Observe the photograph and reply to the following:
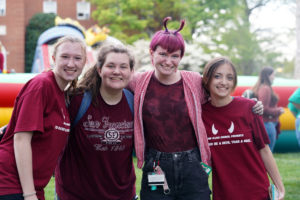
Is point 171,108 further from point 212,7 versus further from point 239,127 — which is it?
point 212,7

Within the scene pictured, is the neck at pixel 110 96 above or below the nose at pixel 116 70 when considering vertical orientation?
below

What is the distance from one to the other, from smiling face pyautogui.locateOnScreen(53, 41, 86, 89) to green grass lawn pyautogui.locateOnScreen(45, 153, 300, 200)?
123 inches

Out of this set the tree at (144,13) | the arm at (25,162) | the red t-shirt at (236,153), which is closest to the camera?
the arm at (25,162)

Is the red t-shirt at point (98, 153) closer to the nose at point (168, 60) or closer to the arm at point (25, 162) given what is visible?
the nose at point (168, 60)

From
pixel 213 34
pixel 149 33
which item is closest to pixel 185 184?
pixel 213 34

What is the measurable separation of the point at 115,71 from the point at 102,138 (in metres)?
0.49

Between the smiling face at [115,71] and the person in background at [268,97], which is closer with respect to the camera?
the smiling face at [115,71]

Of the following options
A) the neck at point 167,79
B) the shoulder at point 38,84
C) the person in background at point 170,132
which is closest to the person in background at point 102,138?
the person in background at point 170,132

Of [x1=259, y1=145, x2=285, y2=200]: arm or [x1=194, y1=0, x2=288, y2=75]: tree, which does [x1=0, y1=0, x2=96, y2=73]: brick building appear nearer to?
[x1=194, y1=0, x2=288, y2=75]: tree

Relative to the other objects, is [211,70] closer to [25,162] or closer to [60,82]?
[60,82]

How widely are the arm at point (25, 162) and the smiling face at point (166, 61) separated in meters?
1.11

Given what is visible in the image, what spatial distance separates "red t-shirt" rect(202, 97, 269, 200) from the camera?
3.27 metres

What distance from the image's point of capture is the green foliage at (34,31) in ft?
79.6

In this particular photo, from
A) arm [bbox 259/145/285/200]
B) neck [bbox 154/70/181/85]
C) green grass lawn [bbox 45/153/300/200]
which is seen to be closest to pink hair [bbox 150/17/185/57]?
neck [bbox 154/70/181/85]
